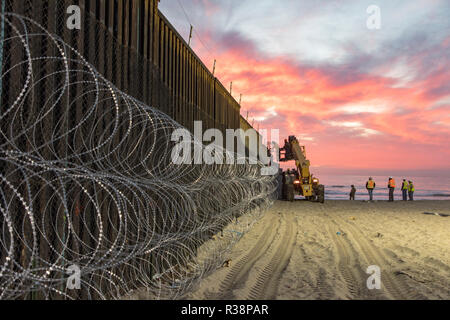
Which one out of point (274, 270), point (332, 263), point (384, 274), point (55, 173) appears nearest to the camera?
point (55, 173)

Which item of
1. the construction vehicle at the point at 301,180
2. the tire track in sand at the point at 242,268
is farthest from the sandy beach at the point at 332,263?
the construction vehicle at the point at 301,180

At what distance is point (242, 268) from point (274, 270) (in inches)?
23.1

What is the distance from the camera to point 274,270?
19.1 feet

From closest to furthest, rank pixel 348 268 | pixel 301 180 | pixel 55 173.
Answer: pixel 55 173, pixel 348 268, pixel 301 180

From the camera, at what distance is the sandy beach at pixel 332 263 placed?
475 centimetres

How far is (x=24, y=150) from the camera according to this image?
9.66 feet

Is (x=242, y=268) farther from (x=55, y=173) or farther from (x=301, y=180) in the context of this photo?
(x=301, y=180)

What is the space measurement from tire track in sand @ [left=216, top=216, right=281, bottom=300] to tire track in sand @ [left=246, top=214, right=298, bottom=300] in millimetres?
237

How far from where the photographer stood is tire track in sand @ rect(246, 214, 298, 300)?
184 inches

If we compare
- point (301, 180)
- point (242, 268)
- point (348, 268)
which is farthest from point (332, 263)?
point (301, 180)

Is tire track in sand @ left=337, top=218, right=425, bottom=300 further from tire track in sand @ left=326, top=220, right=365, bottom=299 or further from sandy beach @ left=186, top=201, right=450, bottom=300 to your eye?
tire track in sand @ left=326, top=220, right=365, bottom=299

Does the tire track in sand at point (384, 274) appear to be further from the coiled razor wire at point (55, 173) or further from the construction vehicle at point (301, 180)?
the construction vehicle at point (301, 180)

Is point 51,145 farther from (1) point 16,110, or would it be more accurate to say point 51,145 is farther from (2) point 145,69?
(2) point 145,69
